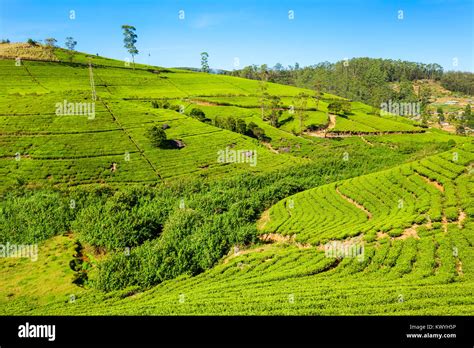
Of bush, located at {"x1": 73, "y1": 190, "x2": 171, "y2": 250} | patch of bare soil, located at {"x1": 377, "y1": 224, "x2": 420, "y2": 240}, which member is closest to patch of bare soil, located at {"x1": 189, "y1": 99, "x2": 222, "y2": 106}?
bush, located at {"x1": 73, "y1": 190, "x2": 171, "y2": 250}

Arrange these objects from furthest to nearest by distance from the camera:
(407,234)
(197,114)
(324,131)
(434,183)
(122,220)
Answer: (324,131) → (197,114) → (122,220) → (434,183) → (407,234)

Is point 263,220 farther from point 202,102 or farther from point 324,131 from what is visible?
point 202,102

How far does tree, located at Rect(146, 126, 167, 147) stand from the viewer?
62.9 metres

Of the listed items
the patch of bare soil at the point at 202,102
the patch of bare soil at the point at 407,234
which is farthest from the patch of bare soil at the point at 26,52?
the patch of bare soil at the point at 407,234

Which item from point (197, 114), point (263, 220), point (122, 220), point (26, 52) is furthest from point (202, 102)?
Result: point (263, 220)

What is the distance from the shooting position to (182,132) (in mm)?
70375

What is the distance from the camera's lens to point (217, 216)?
39875 millimetres

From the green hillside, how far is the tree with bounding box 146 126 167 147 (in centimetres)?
99

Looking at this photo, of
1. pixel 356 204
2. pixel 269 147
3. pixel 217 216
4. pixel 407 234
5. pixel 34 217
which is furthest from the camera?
pixel 269 147

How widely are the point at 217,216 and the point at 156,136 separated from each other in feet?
96.4

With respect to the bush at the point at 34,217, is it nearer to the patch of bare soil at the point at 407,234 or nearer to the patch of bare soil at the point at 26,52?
the patch of bare soil at the point at 407,234

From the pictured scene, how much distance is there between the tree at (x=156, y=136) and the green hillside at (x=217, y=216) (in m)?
0.99

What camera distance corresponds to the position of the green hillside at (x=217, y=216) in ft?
67.3

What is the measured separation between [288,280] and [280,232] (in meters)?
12.7
